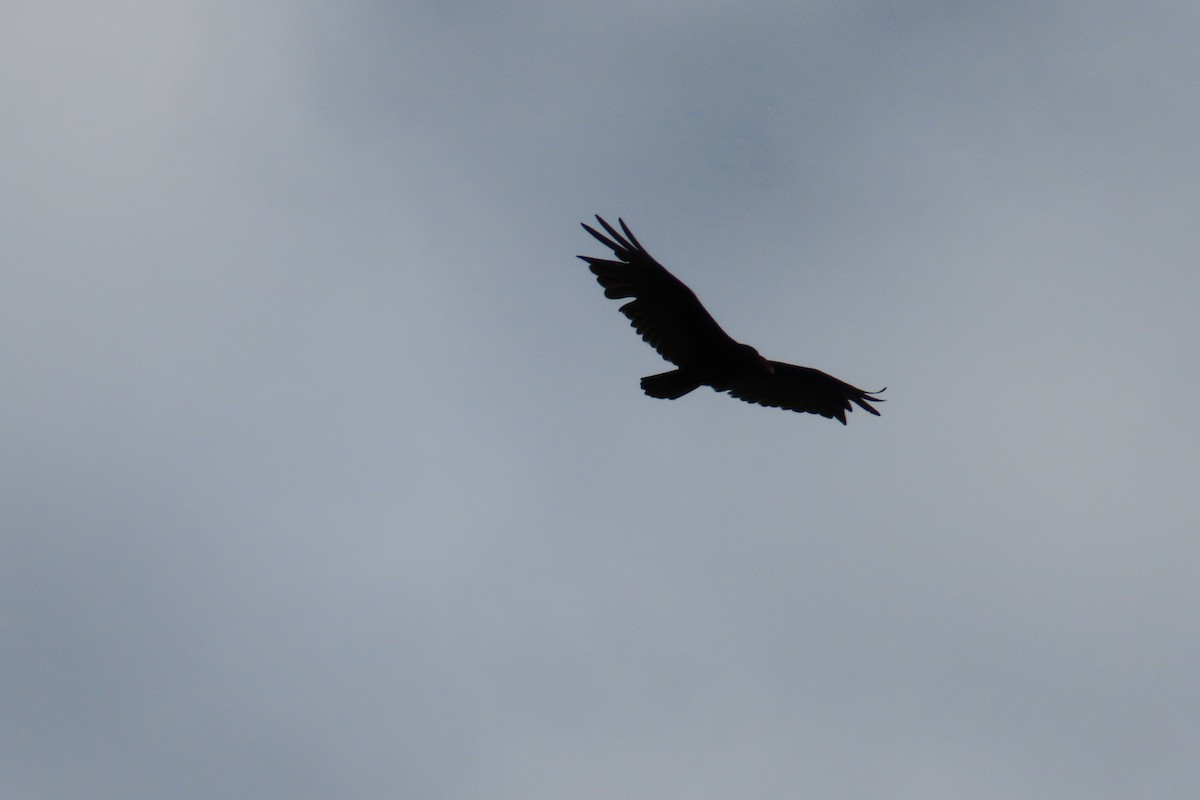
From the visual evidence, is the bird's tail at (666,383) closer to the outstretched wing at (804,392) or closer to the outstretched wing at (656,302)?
the outstretched wing at (656,302)

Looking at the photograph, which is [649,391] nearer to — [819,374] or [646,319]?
[646,319]

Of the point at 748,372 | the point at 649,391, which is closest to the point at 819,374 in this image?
the point at 748,372

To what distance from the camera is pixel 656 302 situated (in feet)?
49.3

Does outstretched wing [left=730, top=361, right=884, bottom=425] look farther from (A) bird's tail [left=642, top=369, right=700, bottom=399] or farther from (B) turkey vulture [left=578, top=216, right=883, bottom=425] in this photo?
(A) bird's tail [left=642, top=369, right=700, bottom=399]

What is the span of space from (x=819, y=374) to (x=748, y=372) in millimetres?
1150

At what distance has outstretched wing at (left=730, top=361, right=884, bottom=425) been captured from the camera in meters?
16.1

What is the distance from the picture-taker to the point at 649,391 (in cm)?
1520

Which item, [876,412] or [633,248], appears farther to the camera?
[876,412]

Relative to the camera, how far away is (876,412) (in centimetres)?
1655

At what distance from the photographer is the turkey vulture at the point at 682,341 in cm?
1466

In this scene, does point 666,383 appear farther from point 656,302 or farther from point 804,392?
point 804,392

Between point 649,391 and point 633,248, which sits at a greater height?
point 633,248

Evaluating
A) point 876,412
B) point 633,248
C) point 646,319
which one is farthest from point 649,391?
point 876,412

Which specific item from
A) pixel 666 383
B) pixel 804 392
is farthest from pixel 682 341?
pixel 804 392
